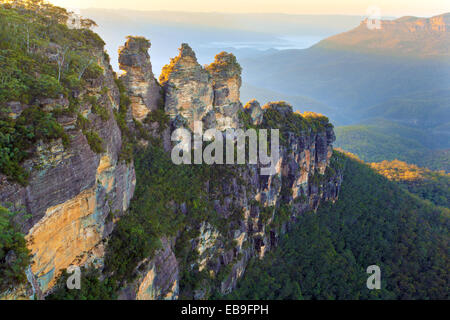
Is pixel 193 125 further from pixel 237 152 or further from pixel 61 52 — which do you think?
pixel 61 52

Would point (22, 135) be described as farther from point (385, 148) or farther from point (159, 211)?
point (385, 148)

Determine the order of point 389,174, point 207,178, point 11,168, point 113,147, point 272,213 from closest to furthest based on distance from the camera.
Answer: point 11,168 → point 113,147 → point 207,178 → point 272,213 → point 389,174

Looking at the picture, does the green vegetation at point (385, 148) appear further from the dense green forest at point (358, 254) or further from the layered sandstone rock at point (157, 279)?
the layered sandstone rock at point (157, 279)

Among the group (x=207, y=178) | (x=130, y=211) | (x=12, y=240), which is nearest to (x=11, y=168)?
(x=12, y=240)

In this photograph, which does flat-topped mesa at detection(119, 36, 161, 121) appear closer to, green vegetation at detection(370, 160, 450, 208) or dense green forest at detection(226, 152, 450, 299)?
dense green forest at detection(226, 152, 450, 299)

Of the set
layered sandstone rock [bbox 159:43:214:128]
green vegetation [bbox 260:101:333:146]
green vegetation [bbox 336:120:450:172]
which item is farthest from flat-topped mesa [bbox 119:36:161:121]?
green vegetation [bbox 336:120:450:172]

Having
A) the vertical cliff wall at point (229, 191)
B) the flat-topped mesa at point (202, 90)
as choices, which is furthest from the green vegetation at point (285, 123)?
the flat-topped mesa at point (202, 90)
